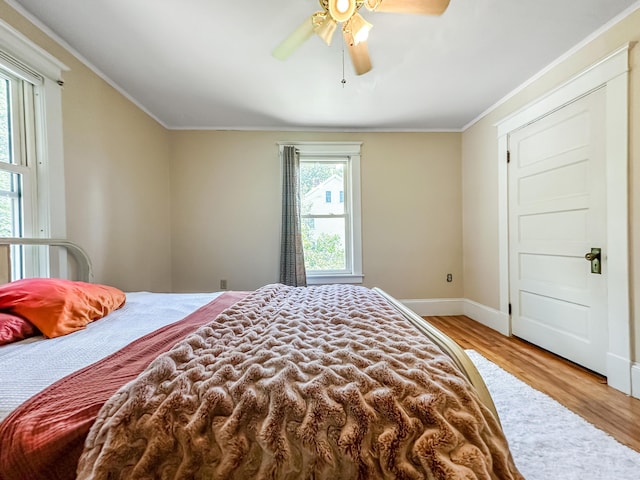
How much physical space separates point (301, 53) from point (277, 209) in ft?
5.76

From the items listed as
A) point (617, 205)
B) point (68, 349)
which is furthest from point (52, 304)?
point (617, 205)

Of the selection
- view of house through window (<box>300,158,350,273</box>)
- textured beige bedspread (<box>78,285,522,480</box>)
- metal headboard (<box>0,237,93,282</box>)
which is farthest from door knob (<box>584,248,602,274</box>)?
metal headboard (<box>0,237,93,282</box>)

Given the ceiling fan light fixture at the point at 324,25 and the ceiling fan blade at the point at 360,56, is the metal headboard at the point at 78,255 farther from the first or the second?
the ceiling fan blade at the point at 360,56

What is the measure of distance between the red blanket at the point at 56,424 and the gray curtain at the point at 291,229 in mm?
2448

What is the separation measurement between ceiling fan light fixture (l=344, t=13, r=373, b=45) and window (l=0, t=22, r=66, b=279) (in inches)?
75.7

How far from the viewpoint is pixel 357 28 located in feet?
4.88

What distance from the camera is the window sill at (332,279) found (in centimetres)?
342

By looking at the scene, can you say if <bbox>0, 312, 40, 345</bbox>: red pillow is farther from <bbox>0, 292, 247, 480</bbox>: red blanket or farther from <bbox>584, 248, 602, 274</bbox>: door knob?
<bbox>584, 248, 602, 274</bbox>: door knob

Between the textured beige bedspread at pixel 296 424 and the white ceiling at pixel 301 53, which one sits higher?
the white ceiling at pixel 301 53

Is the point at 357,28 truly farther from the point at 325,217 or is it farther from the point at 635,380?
the point at 635,380

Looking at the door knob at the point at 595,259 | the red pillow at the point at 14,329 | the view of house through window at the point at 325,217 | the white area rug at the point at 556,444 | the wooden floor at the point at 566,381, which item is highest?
the view of house through window at the point at 325,217

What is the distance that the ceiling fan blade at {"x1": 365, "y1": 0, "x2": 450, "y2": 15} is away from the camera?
1364 millimetres

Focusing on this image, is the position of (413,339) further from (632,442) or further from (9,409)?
(632,442)

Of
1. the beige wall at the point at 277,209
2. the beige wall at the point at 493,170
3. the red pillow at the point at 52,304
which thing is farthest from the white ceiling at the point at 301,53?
the red pillow at the point at 52,304
